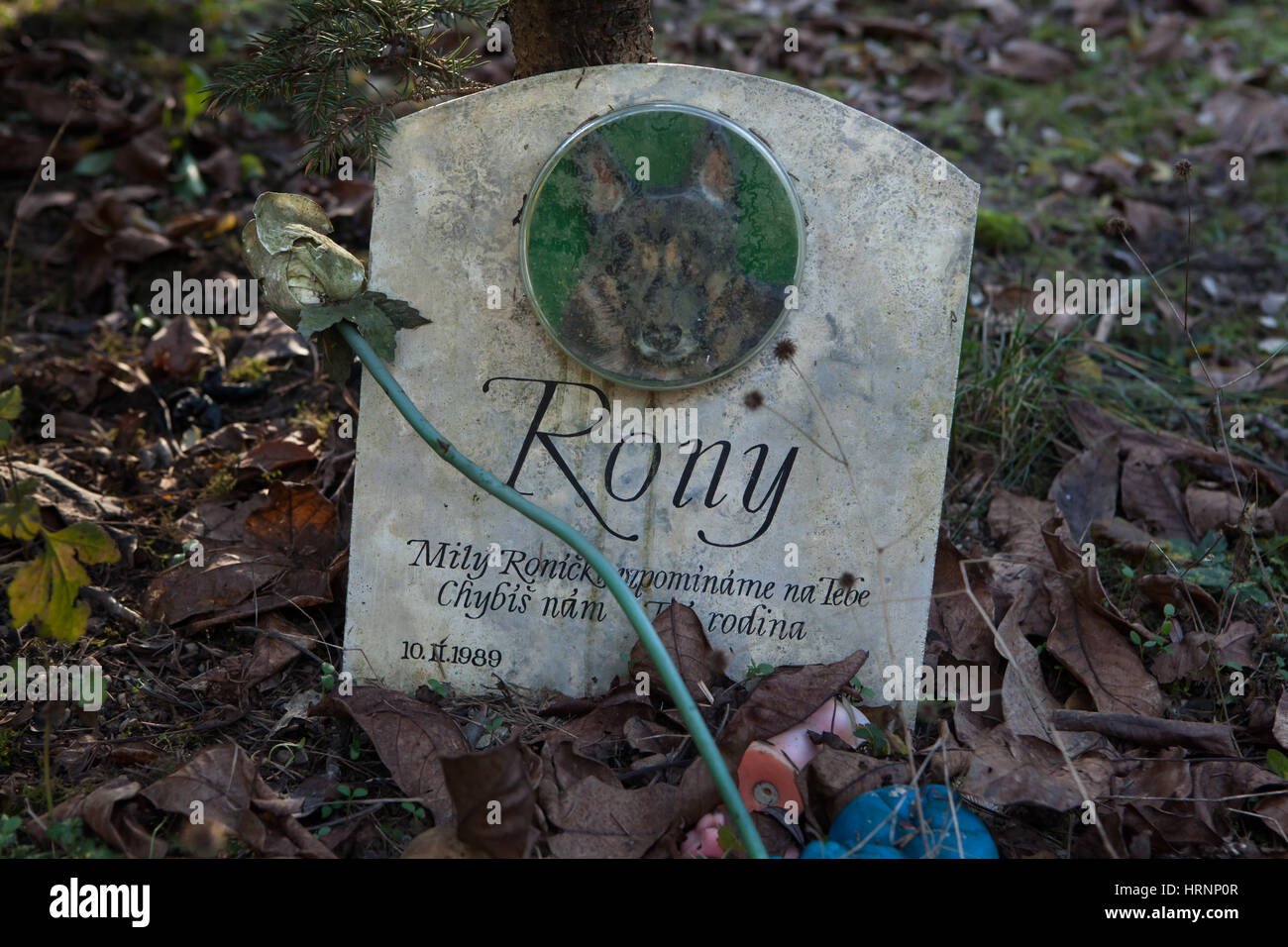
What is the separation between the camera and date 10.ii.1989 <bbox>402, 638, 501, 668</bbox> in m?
2.21

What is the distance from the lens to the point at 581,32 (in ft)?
7.39

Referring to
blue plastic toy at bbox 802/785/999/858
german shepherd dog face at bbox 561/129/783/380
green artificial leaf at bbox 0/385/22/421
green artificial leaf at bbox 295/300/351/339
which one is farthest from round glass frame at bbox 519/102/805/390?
green artificial leaf at bbox 0/385/22/421

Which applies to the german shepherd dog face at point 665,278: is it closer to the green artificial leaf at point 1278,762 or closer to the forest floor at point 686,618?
the forest floor at point 686,618

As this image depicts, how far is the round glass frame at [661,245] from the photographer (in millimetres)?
2020

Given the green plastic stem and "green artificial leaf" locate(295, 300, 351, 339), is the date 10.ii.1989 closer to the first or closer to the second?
the green plastic stem

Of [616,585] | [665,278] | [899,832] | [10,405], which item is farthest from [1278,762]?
[10,405]

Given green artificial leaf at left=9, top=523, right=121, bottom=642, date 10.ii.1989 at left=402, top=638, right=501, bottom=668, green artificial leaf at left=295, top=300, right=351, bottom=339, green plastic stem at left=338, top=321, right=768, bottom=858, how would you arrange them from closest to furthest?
green plastic stem at left=338, top=321, right=768, bottom=858, green artificial leaf at left=9, top=523, right=121, bottom=642, green artificial leaf at left=295, top=300, right=351, bottom=339, date 10.ii.1989 at left=402, top=638, right=501, bottom=668

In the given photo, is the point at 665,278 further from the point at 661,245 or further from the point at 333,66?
the point at 333,66

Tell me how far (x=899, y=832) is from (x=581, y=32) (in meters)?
1.66

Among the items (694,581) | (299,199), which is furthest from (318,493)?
(694,581)

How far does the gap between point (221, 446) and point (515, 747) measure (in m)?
1.57

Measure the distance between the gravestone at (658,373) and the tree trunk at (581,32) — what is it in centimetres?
25

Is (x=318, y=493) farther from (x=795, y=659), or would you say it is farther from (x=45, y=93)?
(x=45, y=93)

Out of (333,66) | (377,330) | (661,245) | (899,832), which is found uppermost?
(333,66)
